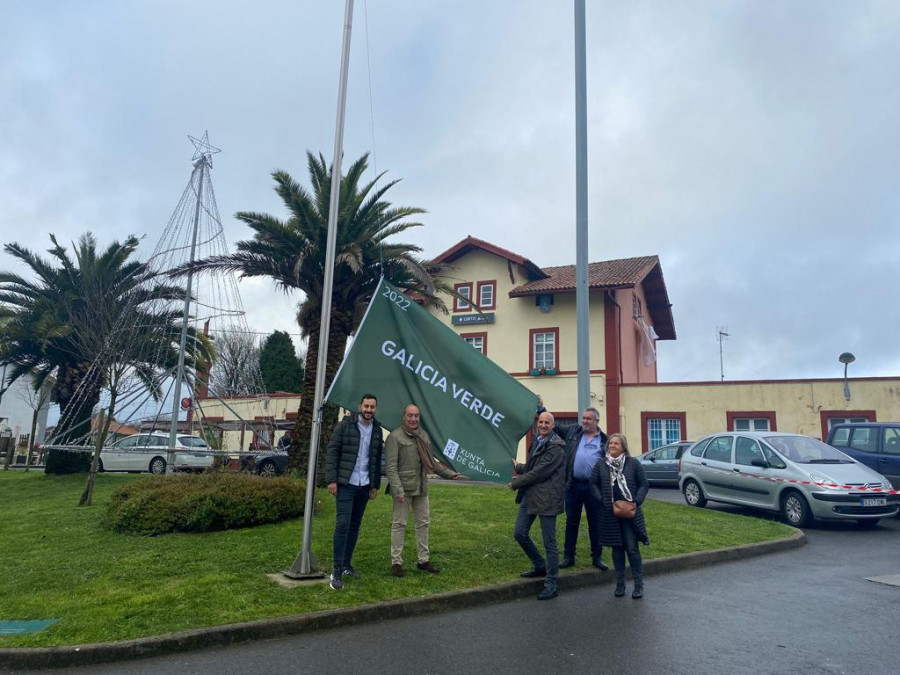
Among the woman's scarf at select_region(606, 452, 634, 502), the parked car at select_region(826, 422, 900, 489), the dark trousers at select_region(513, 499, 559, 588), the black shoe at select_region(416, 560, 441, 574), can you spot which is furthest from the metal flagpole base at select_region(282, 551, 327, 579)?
the parked car at select_region(826, 422, 900, 489)

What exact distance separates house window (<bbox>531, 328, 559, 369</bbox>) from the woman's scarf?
2276 cm

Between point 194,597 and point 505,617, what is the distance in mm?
2900

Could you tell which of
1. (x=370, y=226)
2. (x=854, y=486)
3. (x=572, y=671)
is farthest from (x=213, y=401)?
(x=572, y=671)

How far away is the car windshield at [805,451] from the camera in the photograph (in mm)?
12836

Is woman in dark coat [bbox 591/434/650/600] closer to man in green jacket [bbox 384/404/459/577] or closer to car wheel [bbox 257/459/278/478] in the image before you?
man in green jacket [bbox 384/404/459/577]

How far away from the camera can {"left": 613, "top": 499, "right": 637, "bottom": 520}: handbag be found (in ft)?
23.4

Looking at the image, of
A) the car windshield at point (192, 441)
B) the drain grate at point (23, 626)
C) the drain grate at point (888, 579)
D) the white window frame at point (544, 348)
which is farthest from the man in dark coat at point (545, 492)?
the white window frame at point (544, 348)

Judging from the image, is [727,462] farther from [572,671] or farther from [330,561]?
[572,671]

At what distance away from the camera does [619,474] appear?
7.36 metres

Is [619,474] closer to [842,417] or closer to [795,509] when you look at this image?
[795,509]

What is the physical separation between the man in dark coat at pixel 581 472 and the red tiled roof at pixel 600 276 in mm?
20691

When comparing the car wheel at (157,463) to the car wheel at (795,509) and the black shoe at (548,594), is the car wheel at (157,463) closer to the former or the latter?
the car wheel at (795,509)

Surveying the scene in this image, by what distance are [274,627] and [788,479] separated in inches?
403

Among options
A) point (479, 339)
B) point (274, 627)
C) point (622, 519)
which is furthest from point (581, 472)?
point (479, 339)
